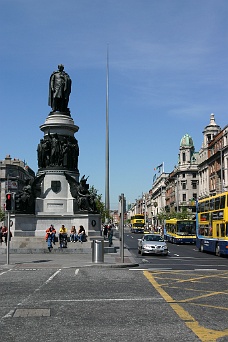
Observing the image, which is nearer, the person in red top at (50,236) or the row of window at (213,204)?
the person in red top at (50,236)

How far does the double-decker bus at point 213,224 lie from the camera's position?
30.1 meters

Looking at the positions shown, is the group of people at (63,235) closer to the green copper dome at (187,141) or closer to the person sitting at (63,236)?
the person sitting at (63,236)

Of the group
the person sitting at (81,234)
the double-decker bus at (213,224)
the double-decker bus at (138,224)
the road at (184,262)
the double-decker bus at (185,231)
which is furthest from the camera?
the double-decker bus at (138,224)

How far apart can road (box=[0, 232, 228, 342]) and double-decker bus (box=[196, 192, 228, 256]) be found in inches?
508

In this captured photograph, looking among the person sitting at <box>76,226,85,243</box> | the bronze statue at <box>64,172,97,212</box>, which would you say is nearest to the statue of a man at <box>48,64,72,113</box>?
the bronze statue at <box>64,172,97,212</box>

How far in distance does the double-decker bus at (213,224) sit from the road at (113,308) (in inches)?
508

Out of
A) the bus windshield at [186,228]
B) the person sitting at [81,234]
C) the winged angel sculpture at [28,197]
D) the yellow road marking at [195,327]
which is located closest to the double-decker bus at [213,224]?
the person sitting at [81,234]

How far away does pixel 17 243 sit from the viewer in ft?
104

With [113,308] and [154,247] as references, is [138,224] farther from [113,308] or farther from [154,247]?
[113,308]

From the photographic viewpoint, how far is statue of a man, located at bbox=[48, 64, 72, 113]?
1474 inches

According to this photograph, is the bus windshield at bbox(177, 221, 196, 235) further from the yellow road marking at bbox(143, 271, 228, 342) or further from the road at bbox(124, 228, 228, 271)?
the yellow road marking at bbox(143, 271, 228, 342)

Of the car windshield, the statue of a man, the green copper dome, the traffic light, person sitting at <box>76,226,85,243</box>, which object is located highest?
the green copper dome

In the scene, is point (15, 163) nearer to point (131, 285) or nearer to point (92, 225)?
point (92, 225)

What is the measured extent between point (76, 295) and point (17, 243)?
19964 millimetres
